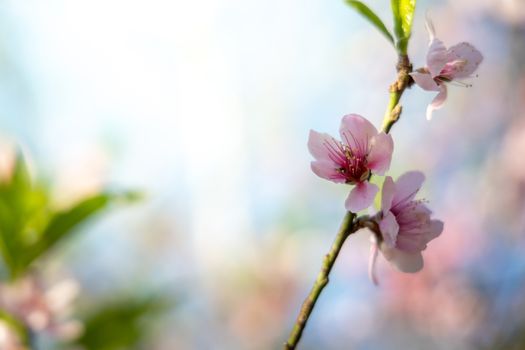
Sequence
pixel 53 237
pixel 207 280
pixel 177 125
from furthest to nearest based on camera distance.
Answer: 1. pixel 177 125
2. pixel 207 280
3. pixel 53 237

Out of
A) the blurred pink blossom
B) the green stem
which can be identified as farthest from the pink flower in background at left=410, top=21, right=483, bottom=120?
the blurred pink blossom

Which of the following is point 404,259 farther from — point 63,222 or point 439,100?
point 63,222

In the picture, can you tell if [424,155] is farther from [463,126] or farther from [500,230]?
[500,230]

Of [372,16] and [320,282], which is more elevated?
[372,16]

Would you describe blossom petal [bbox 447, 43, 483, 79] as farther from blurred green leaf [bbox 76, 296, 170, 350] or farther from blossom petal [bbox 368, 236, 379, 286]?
blurred green leaf [bbox 76, 296, 170, 350]

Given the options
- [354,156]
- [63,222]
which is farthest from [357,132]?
[63,222]

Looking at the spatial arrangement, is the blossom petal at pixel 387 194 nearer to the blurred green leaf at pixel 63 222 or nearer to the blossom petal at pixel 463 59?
the blossom petal at pixel 463 59

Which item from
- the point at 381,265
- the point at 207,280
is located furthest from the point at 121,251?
the point at 381,265
